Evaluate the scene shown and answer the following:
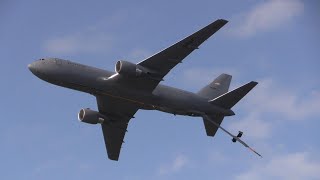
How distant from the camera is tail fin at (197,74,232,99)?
64938 millimetres

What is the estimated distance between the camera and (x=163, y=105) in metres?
59.4

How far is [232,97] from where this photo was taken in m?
61.0

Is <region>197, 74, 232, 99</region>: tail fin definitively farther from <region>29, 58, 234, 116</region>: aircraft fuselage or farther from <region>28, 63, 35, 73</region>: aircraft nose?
<region>28, 63, 35, 73</region>: aircraft nose

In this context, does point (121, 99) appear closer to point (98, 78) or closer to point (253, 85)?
point (98, 78)

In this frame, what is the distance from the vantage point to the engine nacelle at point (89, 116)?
206 ft

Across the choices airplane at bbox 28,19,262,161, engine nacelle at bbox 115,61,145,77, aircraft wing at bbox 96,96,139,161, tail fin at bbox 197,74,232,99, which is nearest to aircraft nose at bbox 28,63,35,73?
airplane at bbox 28,19,262,161

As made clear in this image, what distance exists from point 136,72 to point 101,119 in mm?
9613

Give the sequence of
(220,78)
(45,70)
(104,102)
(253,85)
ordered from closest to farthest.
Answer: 1. (45,70)
2. (253,85)
3. (104,102)
4. (220,78)

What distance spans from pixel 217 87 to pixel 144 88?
36.9 feet

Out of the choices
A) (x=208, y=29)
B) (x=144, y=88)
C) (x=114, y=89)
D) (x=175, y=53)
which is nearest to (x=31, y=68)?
(x=114, y=89)

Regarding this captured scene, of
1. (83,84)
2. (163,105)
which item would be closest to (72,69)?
(83,84)

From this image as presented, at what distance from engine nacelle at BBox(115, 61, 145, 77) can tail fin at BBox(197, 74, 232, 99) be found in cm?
1078

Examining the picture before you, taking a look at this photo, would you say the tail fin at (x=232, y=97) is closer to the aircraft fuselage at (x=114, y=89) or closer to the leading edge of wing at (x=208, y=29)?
the aircraft fuselage at (x=114, y=89)

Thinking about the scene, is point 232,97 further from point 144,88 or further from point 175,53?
point 144,88
